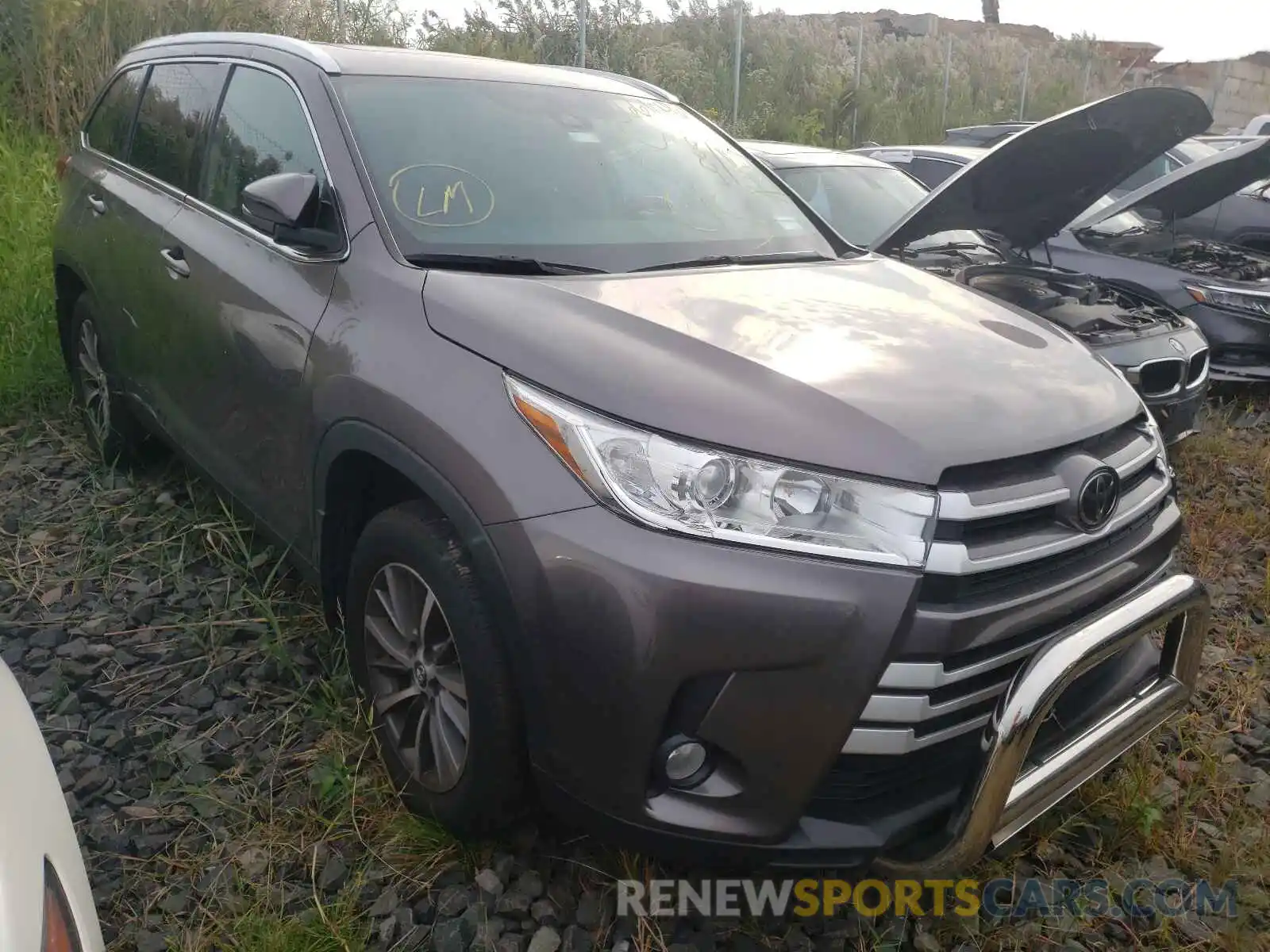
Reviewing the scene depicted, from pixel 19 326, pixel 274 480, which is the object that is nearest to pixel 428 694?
pixel 274 480

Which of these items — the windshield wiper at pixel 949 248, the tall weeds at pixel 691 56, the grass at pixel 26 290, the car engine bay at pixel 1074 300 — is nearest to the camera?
the car engine bay at pixel 1074 300

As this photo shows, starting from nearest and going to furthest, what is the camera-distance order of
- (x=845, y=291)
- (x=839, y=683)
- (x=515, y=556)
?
(x=839, y=683) → (x=515, y=556) → (x=845, y=291)

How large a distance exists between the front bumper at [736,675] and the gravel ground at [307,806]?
38 centimetres

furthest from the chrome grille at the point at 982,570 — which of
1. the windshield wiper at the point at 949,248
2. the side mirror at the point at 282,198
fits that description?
the windshield wiper at the point at 949,248

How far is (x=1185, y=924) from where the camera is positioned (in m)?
2.07

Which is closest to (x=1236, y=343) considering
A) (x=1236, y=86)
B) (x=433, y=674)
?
(x=433, y=674)

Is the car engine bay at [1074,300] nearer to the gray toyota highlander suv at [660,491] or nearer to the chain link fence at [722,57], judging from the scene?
the gray toyota highlander suv at [660,491]

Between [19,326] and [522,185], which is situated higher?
[522,185]

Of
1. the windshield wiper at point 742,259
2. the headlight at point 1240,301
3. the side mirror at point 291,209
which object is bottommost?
the headlight at point 1240,301

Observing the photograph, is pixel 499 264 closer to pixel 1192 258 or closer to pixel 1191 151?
pixel 1192 258

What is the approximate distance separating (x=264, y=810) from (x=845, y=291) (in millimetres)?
1849

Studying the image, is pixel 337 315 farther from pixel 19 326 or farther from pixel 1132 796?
pixel 19 326

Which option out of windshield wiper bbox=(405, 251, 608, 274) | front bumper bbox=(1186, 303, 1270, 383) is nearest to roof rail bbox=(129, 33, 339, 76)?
windshield wiper bbox=(405, 251, 608, 274)

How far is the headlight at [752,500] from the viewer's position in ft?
5.46
